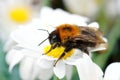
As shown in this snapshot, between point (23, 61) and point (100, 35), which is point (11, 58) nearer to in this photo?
point (23, 61)

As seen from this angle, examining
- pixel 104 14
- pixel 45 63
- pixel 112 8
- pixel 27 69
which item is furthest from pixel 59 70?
pixel 112 8

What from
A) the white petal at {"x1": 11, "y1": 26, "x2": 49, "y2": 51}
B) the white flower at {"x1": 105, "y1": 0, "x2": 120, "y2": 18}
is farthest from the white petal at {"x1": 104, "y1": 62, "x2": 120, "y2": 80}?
the white flower at {"x1": 105, "y1": 0, "x2": 120, "y2": 18}

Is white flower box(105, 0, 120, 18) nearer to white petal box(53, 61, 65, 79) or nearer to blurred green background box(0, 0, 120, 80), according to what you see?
blurred green background box(0, 0, 120, 80)

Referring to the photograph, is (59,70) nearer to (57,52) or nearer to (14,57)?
(57,52)

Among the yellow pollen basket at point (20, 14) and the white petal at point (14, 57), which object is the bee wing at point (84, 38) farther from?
the yellow pollen basket at point (20, 14)

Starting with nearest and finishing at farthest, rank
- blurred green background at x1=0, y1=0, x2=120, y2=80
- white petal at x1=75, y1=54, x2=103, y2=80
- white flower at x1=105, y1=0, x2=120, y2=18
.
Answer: white petal at x1=75, y1=54, x2=103, y2=80, blurred green background at x1=0, y1=0, x2=120, y2=80, white flower at x1=105, y1=0, x2=120, y2=18

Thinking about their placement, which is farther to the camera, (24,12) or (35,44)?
(24,12)

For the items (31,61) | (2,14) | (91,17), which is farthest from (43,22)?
(91,17)

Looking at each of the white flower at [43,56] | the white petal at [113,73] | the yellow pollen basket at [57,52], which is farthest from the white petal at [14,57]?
the white petal at [113,73]
